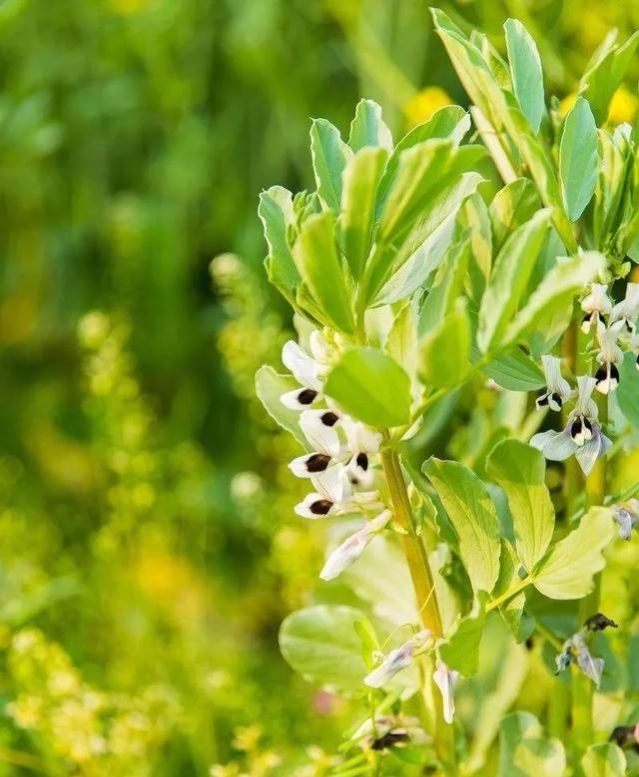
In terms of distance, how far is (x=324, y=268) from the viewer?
1.09 ft

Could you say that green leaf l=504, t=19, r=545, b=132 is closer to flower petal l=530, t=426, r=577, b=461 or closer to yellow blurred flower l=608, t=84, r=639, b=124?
flower petal l=530, t=426, r=577, b=461

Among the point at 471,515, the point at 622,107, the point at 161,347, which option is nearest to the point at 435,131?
the point at 471,515

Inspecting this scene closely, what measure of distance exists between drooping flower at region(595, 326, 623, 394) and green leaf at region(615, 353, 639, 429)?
0.05 metres

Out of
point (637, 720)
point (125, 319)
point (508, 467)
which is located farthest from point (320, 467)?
point (125, 319)

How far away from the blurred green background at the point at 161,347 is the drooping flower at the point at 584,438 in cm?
29

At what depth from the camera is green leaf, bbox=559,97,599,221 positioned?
38cm

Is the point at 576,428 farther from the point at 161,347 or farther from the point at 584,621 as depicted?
the point at 161,347

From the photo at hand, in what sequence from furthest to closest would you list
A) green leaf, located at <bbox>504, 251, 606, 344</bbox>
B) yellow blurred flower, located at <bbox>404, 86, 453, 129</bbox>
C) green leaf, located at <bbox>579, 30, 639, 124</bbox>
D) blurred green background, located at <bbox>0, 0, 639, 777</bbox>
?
yellow blurred flower, located at <bbox>404, 86, 453, 129</bbox> → blurred green background, located at <bbox>0, 0, 639, 777</bbox> → green leaf, located at <bbox>579, 30, 639, 124</bbox> → green leaf, located at <bbox>504, 251, 606, 344</bbox>

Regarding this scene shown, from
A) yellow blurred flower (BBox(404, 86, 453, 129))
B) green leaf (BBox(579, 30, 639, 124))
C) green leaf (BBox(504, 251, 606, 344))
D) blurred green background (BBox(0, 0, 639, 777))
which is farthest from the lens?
yellow blurred flower (BBox(404, 86, 453, 129))

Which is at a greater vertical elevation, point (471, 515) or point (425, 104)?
point (425, 104)

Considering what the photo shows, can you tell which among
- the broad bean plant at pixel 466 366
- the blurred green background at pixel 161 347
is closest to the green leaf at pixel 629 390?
the broad bean plant at pixel 466 366

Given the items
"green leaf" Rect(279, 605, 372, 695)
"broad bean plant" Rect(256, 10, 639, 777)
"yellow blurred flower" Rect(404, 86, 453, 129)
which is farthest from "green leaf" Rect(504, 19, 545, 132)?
"yellow blurred flower" Rect(404, 86, 453, 129)

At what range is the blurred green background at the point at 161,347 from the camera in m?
0.74

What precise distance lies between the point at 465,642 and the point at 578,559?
0.05 m
